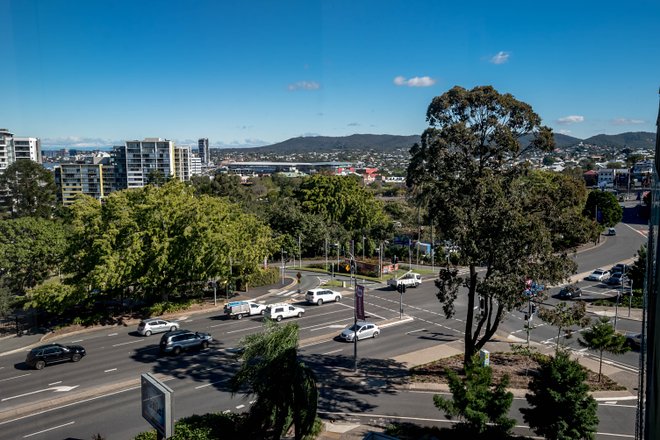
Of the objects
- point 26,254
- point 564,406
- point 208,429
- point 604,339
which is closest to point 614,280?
point 604,339

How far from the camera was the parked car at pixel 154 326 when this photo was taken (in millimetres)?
32375

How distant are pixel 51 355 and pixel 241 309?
12596 millimetres

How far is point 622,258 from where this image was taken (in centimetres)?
5947

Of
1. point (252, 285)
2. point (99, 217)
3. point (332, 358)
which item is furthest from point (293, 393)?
point (252, 285)

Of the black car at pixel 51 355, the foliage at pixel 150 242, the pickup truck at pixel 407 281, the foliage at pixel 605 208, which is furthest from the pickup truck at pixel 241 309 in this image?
the foliage at pixel 605 208

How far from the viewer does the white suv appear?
35.6 meters

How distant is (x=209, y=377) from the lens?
25578 millimetres

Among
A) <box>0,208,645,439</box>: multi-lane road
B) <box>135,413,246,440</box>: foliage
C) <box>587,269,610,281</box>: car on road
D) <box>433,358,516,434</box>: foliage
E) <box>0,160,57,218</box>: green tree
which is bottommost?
<box>0,208,645,439</box>: multi-lane road

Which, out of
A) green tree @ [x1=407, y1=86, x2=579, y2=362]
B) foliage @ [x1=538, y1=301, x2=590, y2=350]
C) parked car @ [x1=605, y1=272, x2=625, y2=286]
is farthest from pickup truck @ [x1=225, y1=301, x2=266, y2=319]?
parked car @ [x1=605, y1=272, x2=625, y2=286]

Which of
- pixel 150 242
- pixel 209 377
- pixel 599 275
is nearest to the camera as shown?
pixel 209 377

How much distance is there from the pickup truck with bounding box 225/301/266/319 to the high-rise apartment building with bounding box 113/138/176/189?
419ft

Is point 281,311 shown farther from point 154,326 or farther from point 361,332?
point 154,326

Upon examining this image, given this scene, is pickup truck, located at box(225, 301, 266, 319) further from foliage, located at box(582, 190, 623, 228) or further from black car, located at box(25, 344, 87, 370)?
foliage, located at box(582, 190, 623, 228)

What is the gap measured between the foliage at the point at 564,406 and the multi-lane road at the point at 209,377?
392 centimetres
